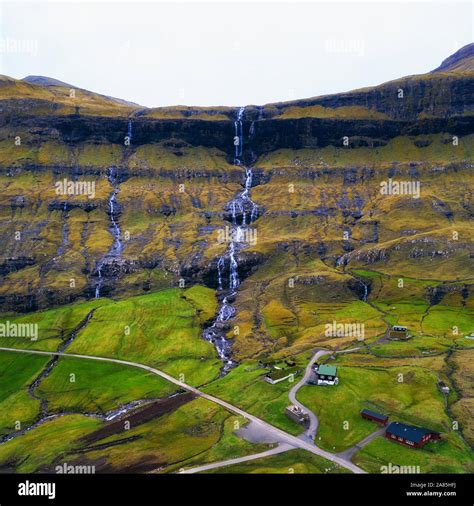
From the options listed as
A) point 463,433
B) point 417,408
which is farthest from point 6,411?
→ point 463,433

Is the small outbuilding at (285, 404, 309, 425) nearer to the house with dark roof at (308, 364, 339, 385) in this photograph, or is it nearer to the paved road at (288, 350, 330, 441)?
the paved road at (288, 350, 330, 441)

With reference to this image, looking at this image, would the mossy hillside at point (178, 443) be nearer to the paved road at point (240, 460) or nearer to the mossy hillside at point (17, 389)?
the paved road at point (240, 460)

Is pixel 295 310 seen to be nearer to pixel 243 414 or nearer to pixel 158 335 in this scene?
pixel 158 335

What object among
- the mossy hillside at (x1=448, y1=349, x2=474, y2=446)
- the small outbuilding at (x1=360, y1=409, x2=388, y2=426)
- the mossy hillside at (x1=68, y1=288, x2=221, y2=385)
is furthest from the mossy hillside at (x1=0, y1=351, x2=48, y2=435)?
the mossy hillside at (x1=448, y1=349, x2=474, y2=446)

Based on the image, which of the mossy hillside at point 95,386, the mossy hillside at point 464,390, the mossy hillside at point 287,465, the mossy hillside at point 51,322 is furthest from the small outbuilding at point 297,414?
the mossy hillside at point 51,322

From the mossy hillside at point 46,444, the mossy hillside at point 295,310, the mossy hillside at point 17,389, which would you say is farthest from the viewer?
the mossy hillside at point 295,310
